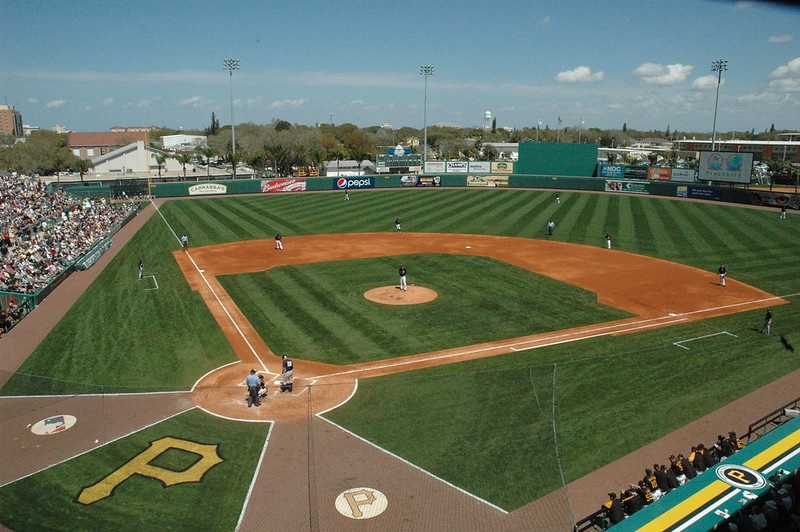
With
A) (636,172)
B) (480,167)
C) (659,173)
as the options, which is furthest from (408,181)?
(659,173)

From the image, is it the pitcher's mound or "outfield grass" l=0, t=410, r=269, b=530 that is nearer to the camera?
"outfield grass" l=0, t=410, r=269, b=530

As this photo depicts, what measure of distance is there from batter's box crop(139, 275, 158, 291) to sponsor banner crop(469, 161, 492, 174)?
53454 mm

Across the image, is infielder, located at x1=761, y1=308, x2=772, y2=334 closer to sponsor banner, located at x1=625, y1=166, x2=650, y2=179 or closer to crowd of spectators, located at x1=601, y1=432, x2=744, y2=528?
crowd of spectators, located at x1=601, y1=432, x2=744, y2=528

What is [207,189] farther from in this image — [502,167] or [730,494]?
[730,494]

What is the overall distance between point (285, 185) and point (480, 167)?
26.2 m

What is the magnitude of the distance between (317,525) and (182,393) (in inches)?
296

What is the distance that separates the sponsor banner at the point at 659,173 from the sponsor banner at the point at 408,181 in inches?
1116

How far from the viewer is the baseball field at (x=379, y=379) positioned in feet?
36.7

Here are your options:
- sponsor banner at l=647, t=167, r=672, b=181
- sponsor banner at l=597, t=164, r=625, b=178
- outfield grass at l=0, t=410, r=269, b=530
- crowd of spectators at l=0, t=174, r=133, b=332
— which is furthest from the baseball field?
sponsor banner at l=597, t=164, r=625, b=178

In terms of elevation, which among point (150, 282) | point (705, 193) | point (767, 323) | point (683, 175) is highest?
point (683, 175)

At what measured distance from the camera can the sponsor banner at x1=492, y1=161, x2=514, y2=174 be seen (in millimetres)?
77250

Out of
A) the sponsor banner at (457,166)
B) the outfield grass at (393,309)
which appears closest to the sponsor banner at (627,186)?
the sponsor banner at (457,166)

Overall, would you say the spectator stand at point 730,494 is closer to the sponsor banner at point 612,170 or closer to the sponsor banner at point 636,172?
the sponsor banner at point 636,172

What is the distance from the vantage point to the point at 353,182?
7125 cm
